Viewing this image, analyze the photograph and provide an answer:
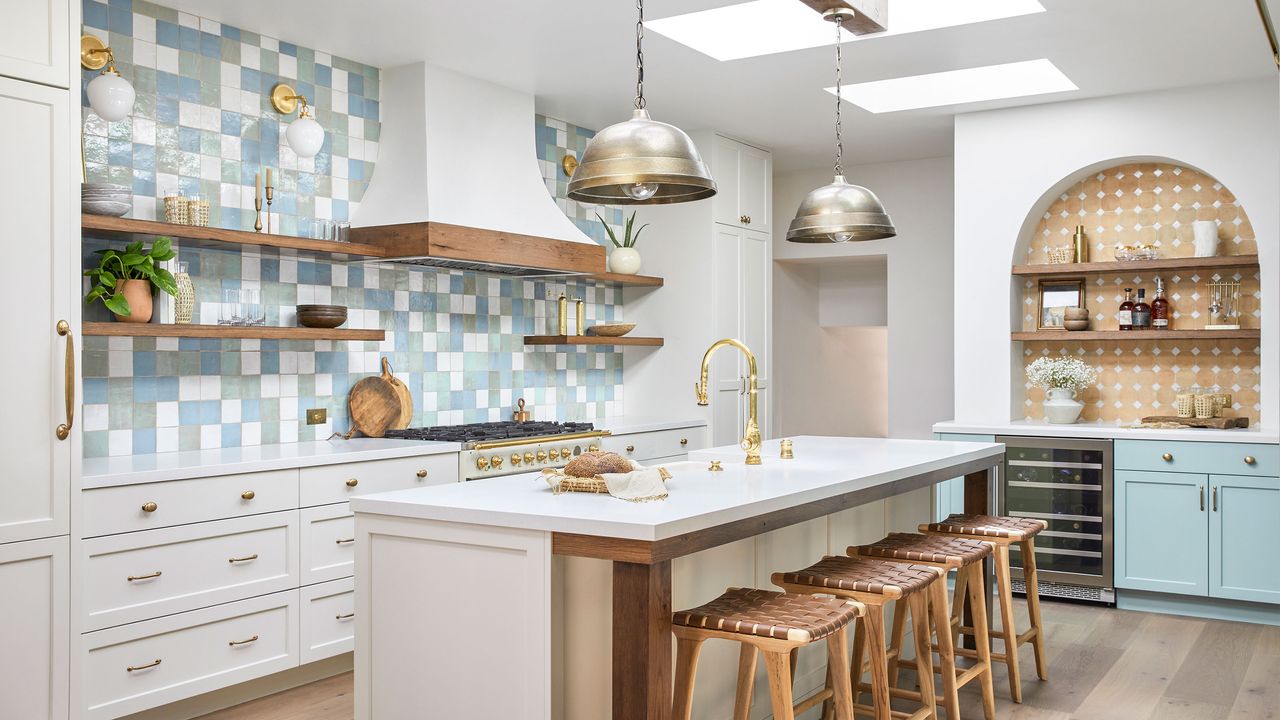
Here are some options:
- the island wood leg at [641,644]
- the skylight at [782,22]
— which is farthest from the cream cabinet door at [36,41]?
the island wood leg at [641,644]

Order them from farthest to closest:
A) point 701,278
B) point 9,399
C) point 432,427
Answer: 1. point 701,278
2. point 432,427
3. point 9,399

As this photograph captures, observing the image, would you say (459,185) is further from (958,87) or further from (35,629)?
(958,87)

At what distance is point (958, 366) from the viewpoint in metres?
6.01

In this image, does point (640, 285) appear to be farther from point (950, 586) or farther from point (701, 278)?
point (950, 586)

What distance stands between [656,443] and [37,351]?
3.46m

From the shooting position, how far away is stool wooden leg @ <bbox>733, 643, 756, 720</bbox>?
278cm

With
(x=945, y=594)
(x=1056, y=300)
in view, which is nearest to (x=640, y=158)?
(x=945, y=594)

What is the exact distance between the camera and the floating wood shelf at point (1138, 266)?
5363 mm

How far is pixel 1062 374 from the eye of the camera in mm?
5711

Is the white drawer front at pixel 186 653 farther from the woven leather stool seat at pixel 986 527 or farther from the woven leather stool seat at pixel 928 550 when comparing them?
the woven leather stool seat at pixel 986 527

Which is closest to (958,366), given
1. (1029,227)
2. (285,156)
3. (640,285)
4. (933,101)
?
(1029,227)

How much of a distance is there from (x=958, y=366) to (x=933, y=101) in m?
1.51

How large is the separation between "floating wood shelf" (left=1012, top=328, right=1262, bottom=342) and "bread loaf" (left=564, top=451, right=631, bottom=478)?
3.69 m

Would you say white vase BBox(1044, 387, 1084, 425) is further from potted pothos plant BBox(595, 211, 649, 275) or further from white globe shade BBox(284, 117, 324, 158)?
white globe shade BBox(284, 117, 324, 158)
